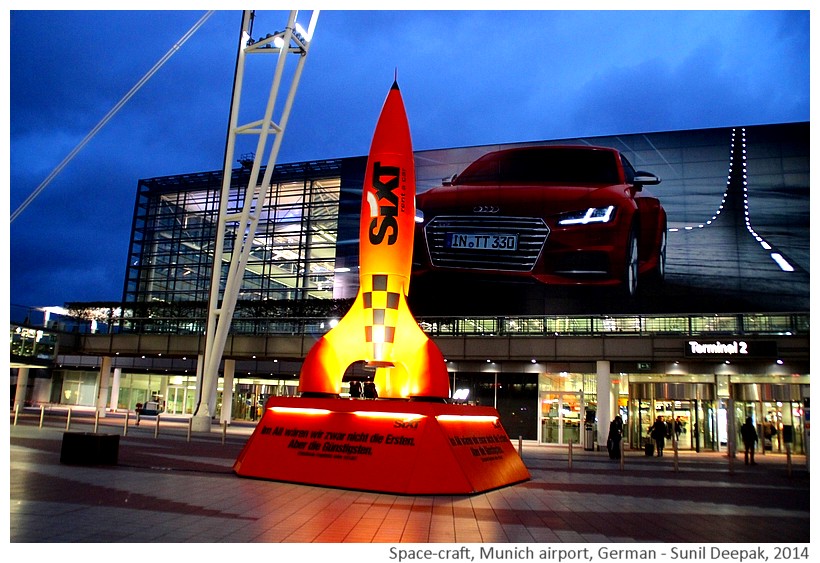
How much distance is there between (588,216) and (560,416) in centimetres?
1009

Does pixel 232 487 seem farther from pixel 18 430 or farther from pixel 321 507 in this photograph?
pixel 18 430

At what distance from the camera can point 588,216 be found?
3359 cm

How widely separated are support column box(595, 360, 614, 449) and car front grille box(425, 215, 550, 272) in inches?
324

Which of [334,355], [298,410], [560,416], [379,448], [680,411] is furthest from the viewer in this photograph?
[560,416]

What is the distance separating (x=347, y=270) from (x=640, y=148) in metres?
19.9

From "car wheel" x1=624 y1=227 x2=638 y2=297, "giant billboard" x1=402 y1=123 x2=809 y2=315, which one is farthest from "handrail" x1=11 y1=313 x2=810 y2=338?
"car wheel" x1=624 y1=227 x2=638 y2=297

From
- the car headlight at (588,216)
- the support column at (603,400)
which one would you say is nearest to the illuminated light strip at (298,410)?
the support column at (603,400)

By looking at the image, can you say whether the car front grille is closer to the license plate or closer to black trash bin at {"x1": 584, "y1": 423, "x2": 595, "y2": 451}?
the license plate

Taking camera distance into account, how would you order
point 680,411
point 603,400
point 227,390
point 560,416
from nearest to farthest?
point 603,400, point 680,411, point 560,416, point 227,390

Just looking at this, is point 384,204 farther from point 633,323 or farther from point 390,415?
point 633,323

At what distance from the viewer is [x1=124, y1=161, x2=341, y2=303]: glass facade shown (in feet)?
162

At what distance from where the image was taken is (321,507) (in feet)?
34.2

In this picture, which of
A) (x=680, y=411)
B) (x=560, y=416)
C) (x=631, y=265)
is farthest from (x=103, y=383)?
(x=680, y=411)

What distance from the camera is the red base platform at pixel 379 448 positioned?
40.6 feet
